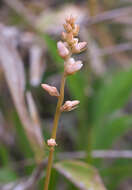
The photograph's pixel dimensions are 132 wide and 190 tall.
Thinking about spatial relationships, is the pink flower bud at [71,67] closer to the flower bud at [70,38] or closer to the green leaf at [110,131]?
the flower bud at [70,38]

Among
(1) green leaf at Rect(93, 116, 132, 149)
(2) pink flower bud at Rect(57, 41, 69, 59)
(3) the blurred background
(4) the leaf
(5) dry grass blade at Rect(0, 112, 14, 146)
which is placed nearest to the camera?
Result: (2) pink flower bud at Rect(57, 41, 69, 59)

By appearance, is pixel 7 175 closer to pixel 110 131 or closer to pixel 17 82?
pixel 17 82

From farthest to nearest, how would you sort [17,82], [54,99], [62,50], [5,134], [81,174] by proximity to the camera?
1. [54,99]
2. [5,134]
3. [17,82]
4. [81,174]
5. [62,50]

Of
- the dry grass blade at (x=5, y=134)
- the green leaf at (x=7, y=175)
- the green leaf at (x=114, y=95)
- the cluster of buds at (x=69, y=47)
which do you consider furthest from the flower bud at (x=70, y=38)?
the dry grass blade at (x=5, y=134)

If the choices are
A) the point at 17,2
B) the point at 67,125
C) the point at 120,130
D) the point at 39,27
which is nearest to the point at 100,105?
the point at 120,130

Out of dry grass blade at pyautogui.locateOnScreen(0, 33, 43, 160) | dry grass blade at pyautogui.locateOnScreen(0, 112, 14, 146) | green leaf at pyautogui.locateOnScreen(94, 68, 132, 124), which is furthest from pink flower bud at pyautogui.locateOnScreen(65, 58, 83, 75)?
dry grass blade at pyautogui.locateOnScreen(0, 112, 14, 146)

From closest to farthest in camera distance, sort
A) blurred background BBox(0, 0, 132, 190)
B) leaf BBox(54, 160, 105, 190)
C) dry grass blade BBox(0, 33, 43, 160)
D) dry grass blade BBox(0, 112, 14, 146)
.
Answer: leaf BBox(54, 160, 105, 190) → dry grass blade BBox(0, 33, 43, 160) → blurred background BBox(0, 0, 132, 190) → dry grass blade BBox(0, 112, 14, 146)

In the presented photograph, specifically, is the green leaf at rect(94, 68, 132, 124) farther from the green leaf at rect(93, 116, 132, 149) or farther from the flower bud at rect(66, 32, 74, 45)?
the flower bud at rect(66, 32, 74, 45)

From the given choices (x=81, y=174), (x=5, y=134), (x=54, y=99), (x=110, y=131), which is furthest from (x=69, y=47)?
(x=54, y=99)
